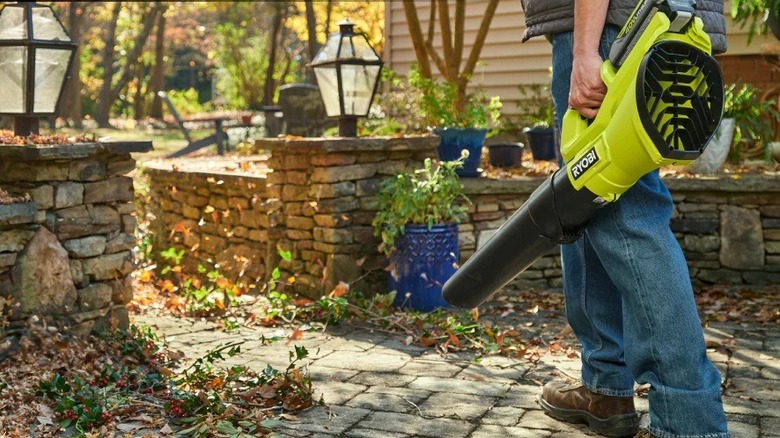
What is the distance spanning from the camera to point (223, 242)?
6.53 meters

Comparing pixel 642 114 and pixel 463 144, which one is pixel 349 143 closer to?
pixel 463 144

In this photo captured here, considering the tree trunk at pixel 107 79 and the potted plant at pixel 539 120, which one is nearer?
the potted plant at pixel 539 120

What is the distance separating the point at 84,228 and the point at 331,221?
149cm

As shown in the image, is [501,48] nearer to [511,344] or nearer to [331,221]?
[331,221]

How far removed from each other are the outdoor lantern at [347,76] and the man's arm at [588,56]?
11.0 ft

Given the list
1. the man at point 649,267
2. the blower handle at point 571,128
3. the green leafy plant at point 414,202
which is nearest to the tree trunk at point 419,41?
the green leafy plant at point 414,202

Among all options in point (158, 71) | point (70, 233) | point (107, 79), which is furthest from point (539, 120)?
point (158, 71)

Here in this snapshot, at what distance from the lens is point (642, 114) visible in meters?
2.17

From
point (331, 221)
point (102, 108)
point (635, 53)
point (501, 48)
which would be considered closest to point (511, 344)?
point (331, 221)

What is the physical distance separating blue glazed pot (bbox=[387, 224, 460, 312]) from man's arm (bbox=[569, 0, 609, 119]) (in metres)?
2.78

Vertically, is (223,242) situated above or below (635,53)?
below

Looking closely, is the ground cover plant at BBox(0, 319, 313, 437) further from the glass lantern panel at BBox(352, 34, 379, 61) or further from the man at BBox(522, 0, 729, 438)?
the glass lantern panel at BBox(352, 34, 379, 61)

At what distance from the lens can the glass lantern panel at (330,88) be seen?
568cm

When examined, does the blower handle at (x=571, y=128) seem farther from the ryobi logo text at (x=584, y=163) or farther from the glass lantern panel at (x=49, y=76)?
the glass lantern panel at (x=49, y=76)
